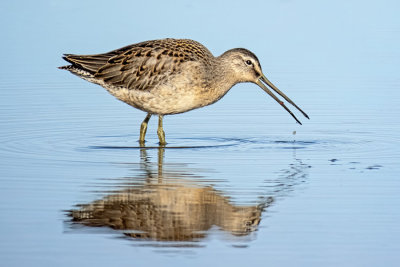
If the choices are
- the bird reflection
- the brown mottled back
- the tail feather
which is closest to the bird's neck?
the brown mottled back

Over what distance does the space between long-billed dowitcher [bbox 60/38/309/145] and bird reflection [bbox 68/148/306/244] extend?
2.26 meters

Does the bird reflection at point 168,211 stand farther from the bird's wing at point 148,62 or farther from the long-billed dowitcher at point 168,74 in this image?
the bird's wing at point 148,62

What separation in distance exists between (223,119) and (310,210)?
4.67m

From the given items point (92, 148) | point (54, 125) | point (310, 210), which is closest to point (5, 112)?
point (54, 125)

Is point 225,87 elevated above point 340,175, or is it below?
above

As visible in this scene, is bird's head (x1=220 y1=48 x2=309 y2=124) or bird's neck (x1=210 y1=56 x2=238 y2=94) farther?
bird's head (x1=220 y1=48 x2=309 y2=124)

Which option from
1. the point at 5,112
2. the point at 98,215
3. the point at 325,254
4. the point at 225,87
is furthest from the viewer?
the point at 5,112

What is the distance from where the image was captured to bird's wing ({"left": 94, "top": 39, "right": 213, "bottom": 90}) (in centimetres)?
1082

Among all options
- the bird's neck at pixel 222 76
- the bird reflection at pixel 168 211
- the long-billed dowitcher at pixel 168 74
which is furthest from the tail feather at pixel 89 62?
the bird reflection at pixel 168 211

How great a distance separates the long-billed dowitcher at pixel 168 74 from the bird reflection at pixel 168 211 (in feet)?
7.41

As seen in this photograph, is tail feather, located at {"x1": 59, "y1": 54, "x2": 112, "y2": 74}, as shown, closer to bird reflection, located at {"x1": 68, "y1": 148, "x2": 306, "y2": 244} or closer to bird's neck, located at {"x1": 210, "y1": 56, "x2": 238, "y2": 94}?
bird's neck, located at {"x1": 210, "y1": 56, "x2": 238, "y2": 94}

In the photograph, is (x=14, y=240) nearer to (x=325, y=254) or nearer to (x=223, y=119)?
(x=325, y=254)

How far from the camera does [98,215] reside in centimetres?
721

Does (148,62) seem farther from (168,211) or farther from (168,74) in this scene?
(168,211)
